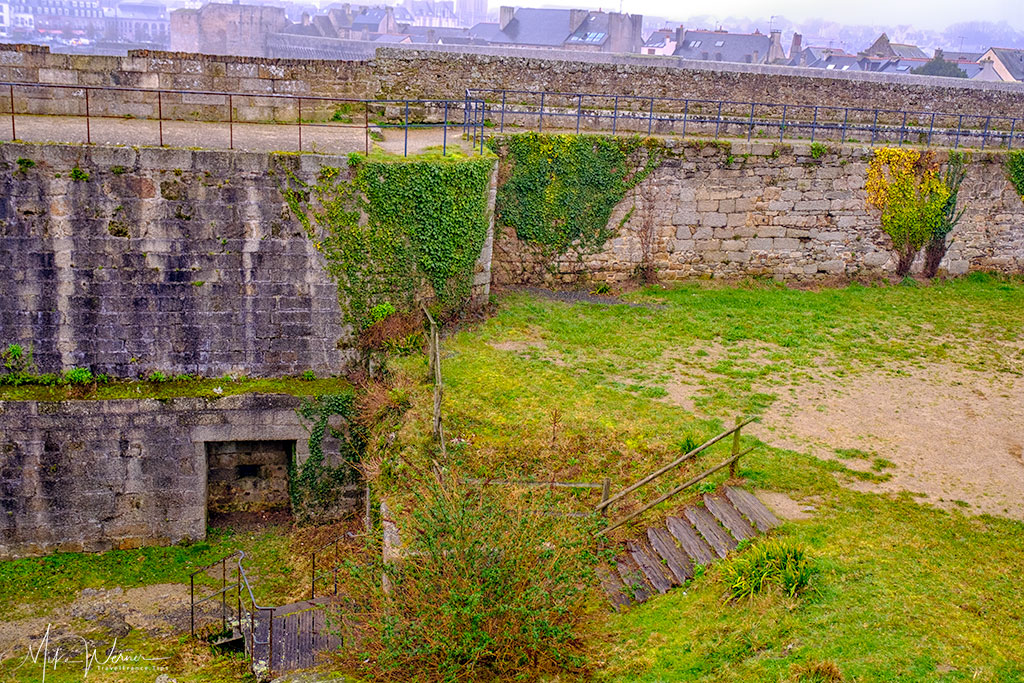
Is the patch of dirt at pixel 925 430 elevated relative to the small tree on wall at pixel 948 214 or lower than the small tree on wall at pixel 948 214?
lower

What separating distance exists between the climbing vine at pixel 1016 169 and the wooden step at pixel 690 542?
13.0m

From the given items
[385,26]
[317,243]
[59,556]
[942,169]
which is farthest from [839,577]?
[385,26]

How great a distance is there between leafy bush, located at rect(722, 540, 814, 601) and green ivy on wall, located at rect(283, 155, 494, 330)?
21.9 ft

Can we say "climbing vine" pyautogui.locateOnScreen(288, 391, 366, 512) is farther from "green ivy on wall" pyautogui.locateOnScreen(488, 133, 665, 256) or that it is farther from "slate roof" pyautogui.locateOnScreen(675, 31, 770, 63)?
"slate roof" pyautogui.locateOnScreen(675, 31, 770, 63)

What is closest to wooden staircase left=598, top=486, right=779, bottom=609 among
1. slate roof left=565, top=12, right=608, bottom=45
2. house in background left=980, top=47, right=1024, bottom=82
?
slate roof left=565, top=12, right=608, bottom=45

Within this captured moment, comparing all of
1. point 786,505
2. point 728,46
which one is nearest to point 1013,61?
point 728,46

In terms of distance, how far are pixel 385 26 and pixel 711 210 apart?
3146 inches

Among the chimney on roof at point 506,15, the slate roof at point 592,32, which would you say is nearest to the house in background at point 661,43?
the chimney on roof at point 506,15

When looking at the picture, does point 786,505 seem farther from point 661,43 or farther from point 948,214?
point 661,43

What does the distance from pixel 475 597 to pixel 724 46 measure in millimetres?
59892

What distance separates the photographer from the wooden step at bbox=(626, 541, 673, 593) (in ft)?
29.5

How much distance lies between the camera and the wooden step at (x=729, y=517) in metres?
9.36

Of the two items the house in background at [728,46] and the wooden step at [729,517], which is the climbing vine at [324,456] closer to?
the wooden step at [729,517]

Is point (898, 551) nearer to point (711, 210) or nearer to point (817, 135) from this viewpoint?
point (711, 210)
